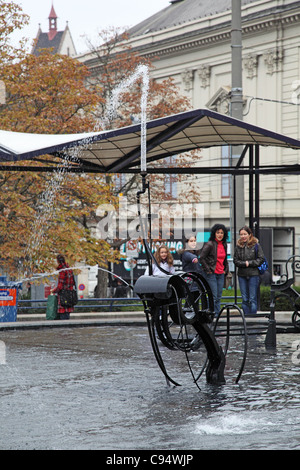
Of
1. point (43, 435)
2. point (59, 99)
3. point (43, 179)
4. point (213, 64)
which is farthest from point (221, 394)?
point (213, 64)

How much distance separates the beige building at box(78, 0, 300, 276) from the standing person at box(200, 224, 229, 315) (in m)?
20.9

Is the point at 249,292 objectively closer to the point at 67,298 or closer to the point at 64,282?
the point at 67,298

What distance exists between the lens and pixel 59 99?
21.5 meters

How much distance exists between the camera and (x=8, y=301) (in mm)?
A: 17172

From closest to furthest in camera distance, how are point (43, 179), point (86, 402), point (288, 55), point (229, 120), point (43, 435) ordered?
point (43, 435), point (86, 402), point (229, 120), point (43, 179), point (288, 55)

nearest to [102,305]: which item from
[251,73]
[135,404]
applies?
[135,404]

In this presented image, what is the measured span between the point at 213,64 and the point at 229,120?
32.0 m

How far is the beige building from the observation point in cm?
3688

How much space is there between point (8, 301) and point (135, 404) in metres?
10.3

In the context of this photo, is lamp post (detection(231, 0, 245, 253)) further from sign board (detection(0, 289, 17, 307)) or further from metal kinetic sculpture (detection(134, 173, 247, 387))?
metal kinetic sculpture (detection(134, 173, 247, 387))

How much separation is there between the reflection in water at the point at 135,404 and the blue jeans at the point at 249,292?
256 centimetres

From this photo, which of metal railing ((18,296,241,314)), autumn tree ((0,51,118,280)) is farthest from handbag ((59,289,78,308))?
autumn tree ((0,51,118,280))

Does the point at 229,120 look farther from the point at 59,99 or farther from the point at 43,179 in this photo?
the point at 59,99
